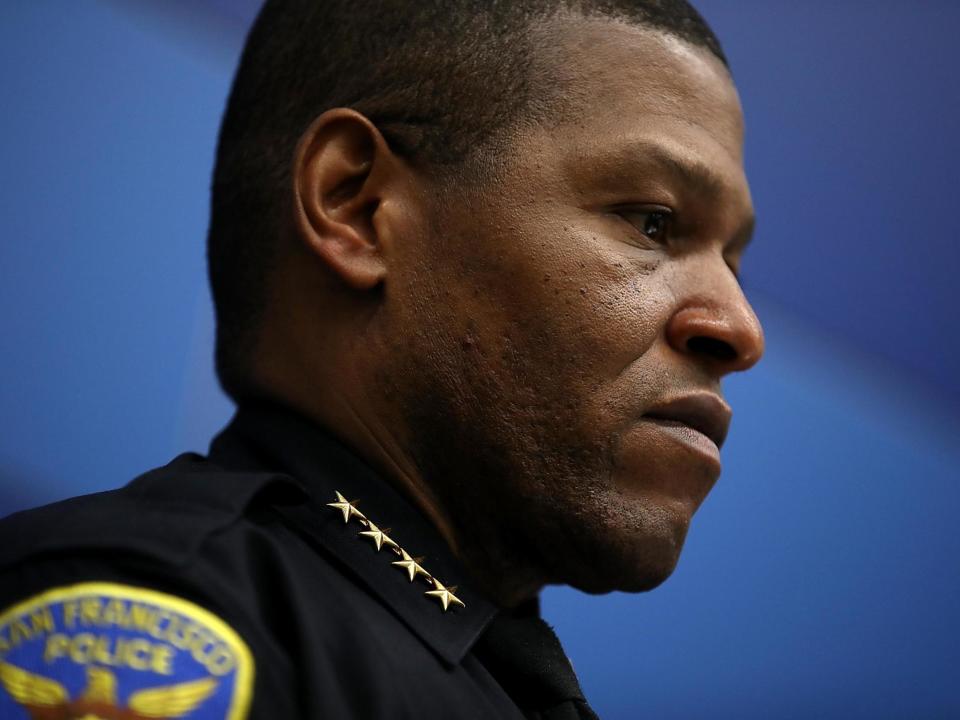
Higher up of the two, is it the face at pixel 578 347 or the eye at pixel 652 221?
the eye at pixel 652 221

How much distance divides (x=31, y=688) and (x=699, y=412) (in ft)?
2.01

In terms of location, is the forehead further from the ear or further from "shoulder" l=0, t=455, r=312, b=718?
"shoulder" l=0, t=455, r=312, b=718

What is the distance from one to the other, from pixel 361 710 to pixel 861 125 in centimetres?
161

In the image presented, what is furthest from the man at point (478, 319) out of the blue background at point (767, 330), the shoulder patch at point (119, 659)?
the blue background at point (767, 330)

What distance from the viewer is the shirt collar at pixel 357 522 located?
873mm

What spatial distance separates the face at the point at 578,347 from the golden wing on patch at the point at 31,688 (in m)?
0.40

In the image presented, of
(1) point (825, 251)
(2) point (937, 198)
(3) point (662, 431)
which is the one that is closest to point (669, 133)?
(3) point (662, 431)

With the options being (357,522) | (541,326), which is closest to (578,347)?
(541,326)

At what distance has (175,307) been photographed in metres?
1.53

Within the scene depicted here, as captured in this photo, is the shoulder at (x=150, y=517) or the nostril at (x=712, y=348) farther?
the nostril at (x=712, y=348)

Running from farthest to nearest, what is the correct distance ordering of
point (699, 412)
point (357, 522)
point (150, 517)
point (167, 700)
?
point (699, 412) < point (357, 522) < point (150, 517) < point (167, 700)

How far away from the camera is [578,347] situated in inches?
37.9

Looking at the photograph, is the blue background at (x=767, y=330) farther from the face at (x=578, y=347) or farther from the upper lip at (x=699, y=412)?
the upper lip at (x=699, y=412)

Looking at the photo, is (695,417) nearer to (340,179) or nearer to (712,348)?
(712,348)
